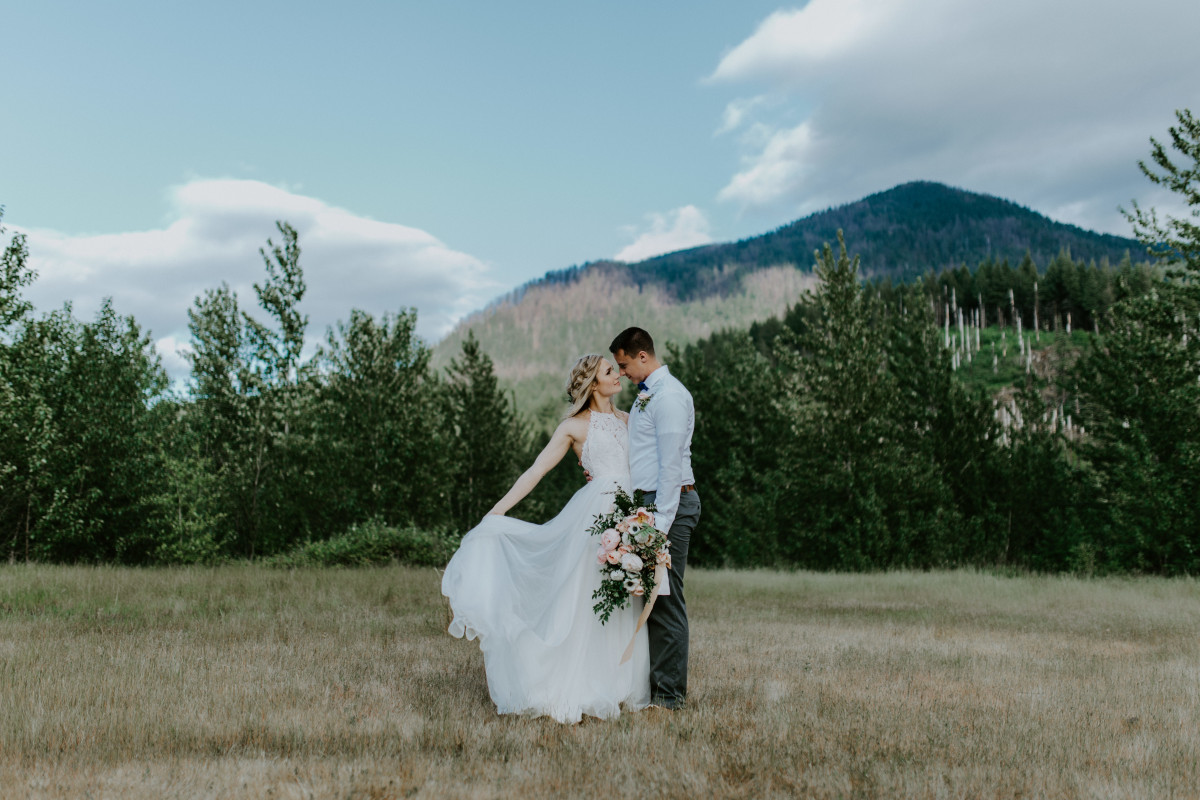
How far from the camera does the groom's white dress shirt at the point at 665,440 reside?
20.1 feet

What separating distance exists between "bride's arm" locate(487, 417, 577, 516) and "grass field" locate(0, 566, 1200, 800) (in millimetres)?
1662

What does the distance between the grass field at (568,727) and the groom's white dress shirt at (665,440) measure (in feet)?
5.43

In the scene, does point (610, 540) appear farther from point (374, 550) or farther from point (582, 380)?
point (374, 550)

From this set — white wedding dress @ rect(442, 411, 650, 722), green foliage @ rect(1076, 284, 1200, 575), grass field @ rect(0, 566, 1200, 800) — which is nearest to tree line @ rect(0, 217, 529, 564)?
grass field @ rect(0, 566, 1200, 800)

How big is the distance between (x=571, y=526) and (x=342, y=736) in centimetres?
228

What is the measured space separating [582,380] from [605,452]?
2.06ft

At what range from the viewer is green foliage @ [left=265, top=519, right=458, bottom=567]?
22062mm

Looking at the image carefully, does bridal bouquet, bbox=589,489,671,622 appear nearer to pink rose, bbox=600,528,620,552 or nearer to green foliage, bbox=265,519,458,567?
pink rose, bbox=600,528,620,552

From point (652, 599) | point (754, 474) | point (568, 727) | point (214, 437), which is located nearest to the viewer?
point (568, 727)

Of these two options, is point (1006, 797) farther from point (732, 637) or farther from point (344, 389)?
point (344, 389)

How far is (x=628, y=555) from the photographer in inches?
238

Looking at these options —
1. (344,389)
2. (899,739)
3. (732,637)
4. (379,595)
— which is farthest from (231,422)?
(899,739)

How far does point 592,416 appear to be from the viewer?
6.68 meters

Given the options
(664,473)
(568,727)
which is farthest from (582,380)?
(568,727)
